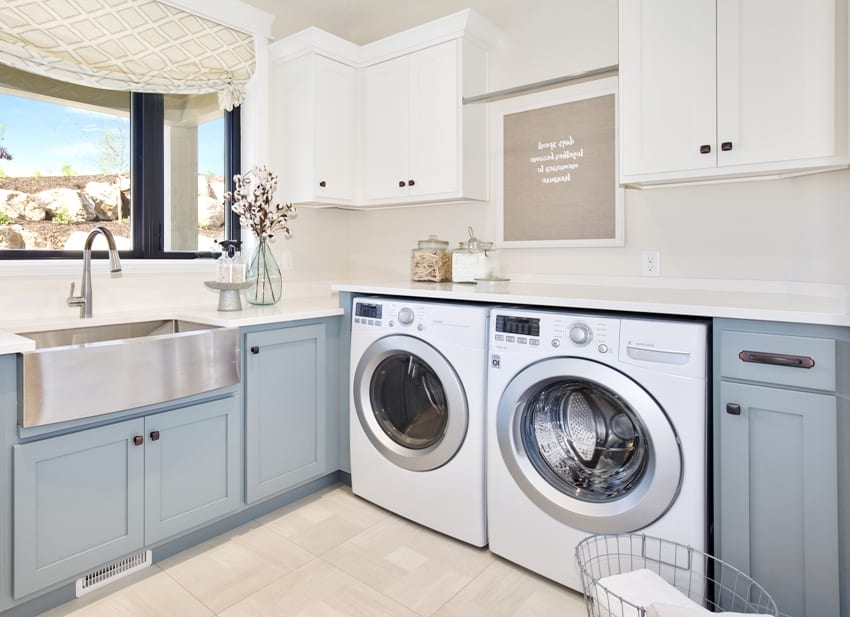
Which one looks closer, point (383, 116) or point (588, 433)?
point (588, 433)

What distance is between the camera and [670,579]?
157 centimetres

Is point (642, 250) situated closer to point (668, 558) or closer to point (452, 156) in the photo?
point (452, 156)

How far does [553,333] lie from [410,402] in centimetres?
78

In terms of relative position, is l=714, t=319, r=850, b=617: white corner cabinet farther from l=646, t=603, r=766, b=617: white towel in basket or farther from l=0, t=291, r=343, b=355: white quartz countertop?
l=0, t=291, r=343, b=355: white quartz countertop

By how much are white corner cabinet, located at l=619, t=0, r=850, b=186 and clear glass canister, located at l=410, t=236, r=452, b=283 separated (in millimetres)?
999

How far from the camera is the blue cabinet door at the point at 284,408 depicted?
2.21m

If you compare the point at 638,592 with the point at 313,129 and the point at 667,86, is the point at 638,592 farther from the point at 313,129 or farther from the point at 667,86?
the point at 313,129

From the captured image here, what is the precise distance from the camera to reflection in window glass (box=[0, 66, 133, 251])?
223cm

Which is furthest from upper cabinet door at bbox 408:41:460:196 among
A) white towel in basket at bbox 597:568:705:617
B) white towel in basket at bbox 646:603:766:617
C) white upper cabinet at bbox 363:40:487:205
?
white towel in basket at bbox 646:603:766:617

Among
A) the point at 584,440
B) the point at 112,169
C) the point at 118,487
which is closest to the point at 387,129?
the point at 112,169

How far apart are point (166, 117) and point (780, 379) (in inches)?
112

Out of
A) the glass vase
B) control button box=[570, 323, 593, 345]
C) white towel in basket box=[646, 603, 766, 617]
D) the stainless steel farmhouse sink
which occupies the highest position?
the glass vase

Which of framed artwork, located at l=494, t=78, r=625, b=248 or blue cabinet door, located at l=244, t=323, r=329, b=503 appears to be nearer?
blue cabinet door, located at l=244, t=323, r=329, b=503

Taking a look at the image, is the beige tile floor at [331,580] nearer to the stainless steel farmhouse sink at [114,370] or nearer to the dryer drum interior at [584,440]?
the dryer drum interior at [584,440]
